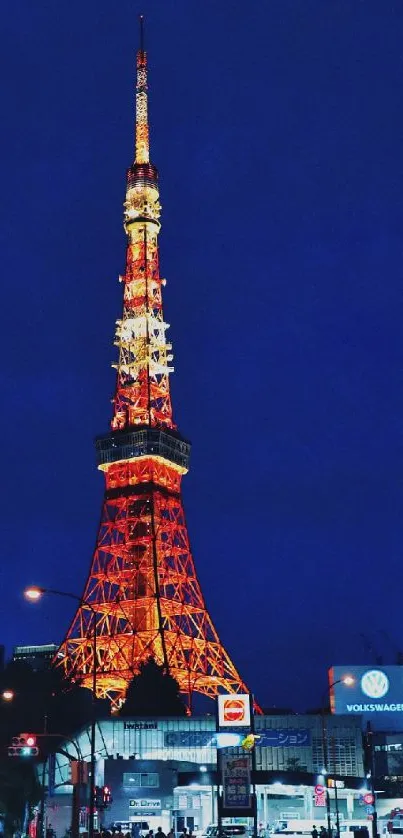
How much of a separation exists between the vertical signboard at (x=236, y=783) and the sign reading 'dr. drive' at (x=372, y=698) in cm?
7680

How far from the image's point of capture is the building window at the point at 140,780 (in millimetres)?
70875

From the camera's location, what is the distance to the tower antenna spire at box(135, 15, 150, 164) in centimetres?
12138

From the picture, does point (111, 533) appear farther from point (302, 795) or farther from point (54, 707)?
point (302, 795)

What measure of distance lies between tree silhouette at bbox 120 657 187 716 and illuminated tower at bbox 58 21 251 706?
78.2 inches

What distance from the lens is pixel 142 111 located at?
12200cm

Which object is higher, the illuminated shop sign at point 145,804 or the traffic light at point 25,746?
the traffic light at point 25,746

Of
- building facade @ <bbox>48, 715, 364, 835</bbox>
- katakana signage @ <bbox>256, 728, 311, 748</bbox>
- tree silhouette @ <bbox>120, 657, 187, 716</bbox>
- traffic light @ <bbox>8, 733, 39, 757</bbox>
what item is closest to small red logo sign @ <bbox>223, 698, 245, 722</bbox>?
traffic light @ <bbox>8, 733, 39, 757</bbox>

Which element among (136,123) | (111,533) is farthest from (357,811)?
(136,123)

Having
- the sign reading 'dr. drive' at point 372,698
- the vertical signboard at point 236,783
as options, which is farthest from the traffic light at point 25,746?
the sign reading 'dr. drive' at point 372,698

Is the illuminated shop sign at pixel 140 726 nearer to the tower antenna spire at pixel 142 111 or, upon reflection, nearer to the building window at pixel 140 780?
the building window at pixel 140 780

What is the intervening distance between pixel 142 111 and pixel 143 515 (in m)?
50.1

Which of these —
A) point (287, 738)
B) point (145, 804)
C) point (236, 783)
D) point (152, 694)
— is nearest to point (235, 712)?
point (236, 783)

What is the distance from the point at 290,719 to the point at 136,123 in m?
71.4

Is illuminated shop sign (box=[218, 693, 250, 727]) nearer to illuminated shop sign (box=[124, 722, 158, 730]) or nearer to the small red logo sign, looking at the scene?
the small red logo sign
